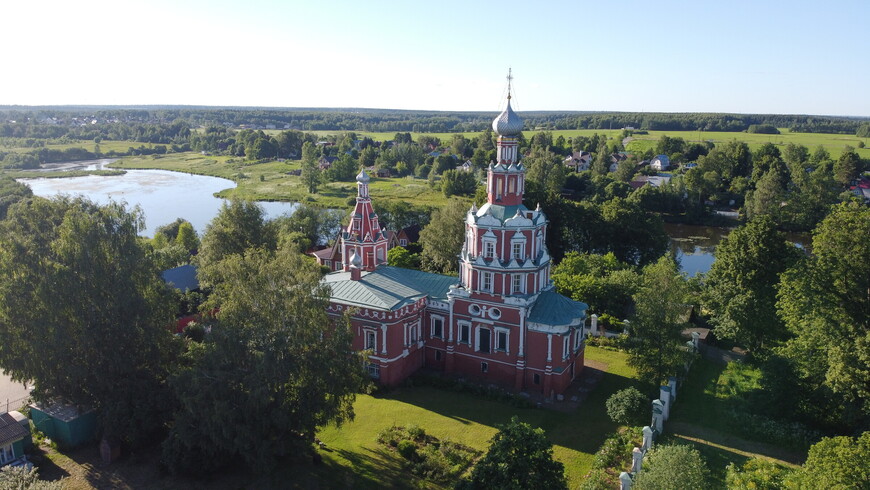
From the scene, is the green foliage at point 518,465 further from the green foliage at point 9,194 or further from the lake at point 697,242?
the green foliage at point 9,194

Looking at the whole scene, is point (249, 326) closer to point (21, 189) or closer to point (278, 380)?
point (278, 380)

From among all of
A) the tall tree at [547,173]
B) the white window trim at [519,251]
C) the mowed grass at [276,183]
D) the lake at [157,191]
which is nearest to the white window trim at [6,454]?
the white window trim at [519,251]

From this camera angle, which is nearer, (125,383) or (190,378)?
(190,378)

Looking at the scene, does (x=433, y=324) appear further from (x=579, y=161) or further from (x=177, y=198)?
(x=579, y=161)

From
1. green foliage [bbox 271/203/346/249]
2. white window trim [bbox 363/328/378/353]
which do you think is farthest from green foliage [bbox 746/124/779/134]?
white window trim [bbox 363/328/378/353]

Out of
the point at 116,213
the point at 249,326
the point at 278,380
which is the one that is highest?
the point at 116,213

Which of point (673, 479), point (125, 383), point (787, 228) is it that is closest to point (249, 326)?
point (125, 383)

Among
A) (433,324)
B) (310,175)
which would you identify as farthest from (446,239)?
(310,175)
